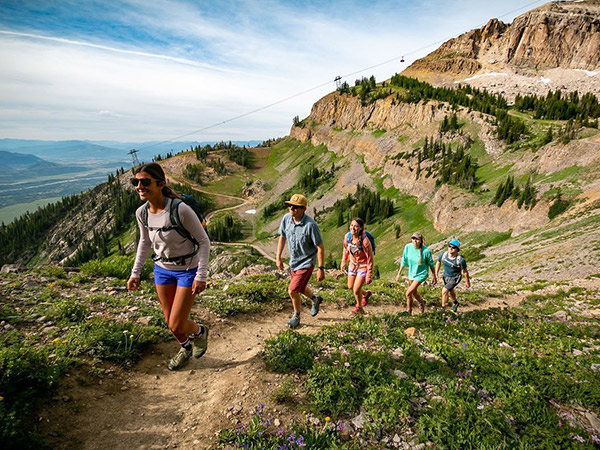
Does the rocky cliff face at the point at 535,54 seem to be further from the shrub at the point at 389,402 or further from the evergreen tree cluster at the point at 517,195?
the shrub at the point at 389,402

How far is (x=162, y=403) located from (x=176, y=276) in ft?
7.09

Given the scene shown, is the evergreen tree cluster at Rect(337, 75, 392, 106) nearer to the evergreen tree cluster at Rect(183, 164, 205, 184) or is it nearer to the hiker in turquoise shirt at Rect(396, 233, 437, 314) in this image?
the evergreen tree cluster at Rect(183, 164, 205, 184)

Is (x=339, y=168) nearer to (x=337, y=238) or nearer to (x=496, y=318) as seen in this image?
(x=337, y=238)

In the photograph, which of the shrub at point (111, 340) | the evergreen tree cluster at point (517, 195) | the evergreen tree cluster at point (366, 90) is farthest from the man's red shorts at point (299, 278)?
the evergreen tree cluster at point (366, 90)

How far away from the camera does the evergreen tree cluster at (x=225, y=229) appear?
4513 inches

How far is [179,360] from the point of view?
6.02 metres

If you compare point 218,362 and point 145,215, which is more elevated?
point 145,215

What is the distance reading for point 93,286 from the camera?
9.88 metres

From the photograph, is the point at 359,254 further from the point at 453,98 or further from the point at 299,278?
the point at 453,98

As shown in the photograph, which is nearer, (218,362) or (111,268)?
(218,362)

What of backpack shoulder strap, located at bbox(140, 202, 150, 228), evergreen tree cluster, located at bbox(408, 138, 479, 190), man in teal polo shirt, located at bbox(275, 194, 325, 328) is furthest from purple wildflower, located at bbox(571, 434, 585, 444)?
evergreen tree cluster, located at bbox(408, 138, 479, 190)

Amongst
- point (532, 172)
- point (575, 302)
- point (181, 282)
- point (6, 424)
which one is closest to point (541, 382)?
point (181, 282)

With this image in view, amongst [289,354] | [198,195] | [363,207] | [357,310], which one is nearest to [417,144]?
[363,207]

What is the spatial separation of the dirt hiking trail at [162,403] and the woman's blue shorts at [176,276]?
1913 mm
